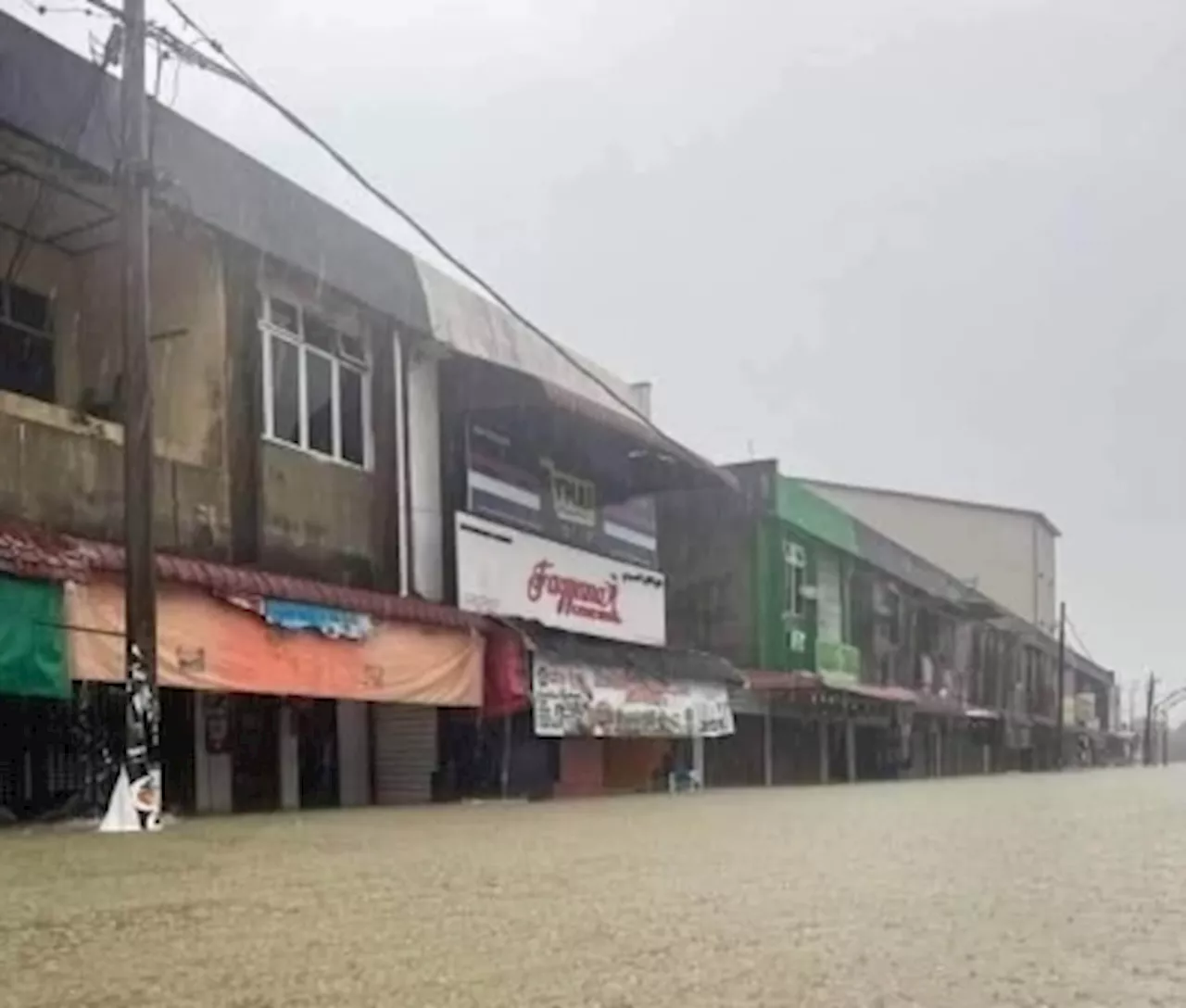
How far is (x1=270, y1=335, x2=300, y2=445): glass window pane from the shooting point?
1406 cm

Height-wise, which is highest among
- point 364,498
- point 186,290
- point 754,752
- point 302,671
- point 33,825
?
point 186,290

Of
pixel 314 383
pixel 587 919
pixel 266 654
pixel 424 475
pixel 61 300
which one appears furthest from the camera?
pixel 424 475

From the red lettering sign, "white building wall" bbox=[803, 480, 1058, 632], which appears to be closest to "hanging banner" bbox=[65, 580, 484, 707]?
the red lettering sign

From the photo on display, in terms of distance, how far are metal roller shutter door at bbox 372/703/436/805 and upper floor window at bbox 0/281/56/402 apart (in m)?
5.02

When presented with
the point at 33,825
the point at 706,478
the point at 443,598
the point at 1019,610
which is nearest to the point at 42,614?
the point at 33,825

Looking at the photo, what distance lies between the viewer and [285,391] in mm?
14250

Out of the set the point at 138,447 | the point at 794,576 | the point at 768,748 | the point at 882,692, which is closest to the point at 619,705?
the point at 138,447

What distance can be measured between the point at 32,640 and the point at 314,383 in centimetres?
531

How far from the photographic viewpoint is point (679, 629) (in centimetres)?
2931

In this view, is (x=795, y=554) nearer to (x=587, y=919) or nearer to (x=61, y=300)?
(x=61, y=300)

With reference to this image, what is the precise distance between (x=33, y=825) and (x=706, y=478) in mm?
13822

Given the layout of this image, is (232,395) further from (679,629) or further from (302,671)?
(679,629)

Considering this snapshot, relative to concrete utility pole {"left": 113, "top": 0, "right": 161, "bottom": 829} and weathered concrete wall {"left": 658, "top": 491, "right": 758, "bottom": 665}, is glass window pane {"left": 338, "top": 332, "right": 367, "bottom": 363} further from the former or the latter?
weathered concrete wall {"left": 658, "top": 491, "right": 758, "bottom": 665}

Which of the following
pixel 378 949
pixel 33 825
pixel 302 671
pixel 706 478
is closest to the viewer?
pixel 378 949
